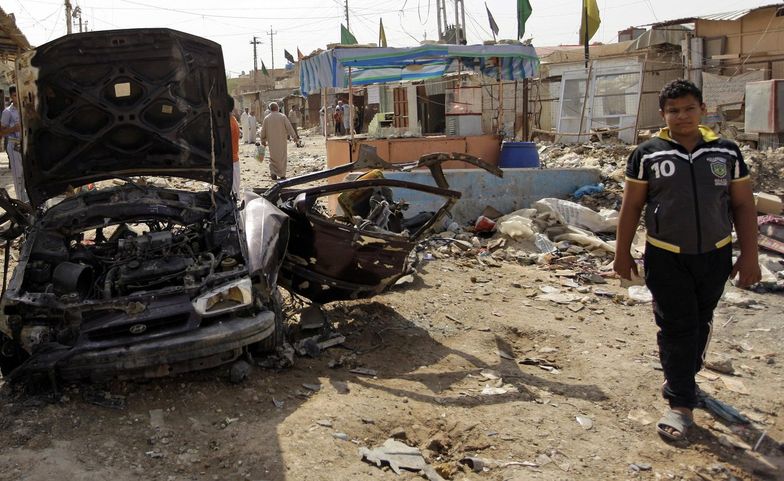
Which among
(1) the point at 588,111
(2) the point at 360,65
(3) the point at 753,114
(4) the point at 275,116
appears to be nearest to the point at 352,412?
(2) the point at 360,65

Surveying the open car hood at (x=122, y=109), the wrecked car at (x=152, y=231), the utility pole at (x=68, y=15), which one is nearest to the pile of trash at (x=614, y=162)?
the wrecked car at (x=152, y=231)

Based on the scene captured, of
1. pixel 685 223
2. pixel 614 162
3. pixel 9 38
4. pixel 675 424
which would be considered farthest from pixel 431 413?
pixel 9 38

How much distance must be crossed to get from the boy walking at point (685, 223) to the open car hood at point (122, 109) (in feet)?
10.7

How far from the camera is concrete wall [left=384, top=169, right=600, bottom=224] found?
961 centimetres

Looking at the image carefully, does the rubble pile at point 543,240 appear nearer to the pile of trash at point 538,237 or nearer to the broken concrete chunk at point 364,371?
the pile of trash at point 538,237

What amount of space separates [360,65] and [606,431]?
8354 mm

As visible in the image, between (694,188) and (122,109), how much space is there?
4.16 meters

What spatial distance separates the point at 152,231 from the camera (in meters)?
4.89

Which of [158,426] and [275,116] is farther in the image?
[275,116]

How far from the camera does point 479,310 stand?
5.99 metres

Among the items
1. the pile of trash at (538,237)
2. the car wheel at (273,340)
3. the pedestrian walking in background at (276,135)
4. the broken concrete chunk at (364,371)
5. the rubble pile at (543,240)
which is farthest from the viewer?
the pedestrian walking in background at (276,135)

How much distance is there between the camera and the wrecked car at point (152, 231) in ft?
12.2

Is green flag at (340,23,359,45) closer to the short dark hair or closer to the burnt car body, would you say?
the burnt car body

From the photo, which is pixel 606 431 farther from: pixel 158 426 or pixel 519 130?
pixel 519 130
